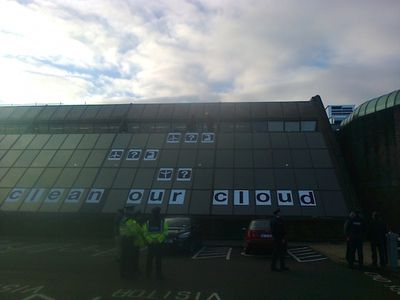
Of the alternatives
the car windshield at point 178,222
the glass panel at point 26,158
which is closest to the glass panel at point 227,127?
the glass panel at point 26,158

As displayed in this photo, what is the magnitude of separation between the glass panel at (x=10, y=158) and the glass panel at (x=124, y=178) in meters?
9.23

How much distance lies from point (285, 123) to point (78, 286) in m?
29.6

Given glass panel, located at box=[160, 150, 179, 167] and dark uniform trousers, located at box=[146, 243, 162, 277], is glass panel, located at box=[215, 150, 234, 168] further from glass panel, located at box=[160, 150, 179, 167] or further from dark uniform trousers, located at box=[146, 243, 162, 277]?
dark uniform trousers, located at box=[146, 243, 162, 277]

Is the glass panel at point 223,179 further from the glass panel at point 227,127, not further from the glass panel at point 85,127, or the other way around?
the glass panel at point 85,127

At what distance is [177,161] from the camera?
32.0 metres

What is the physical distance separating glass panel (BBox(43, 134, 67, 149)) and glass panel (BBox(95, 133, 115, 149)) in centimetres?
330

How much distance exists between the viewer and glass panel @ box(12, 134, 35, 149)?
35656 mm

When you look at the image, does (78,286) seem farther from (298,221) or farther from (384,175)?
(384,175)

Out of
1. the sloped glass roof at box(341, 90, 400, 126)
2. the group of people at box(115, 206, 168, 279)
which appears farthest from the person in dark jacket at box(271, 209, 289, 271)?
Result: the sloped glass roof at box(341, 90, 400, 126)

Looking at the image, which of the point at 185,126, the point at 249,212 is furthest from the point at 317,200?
the point at 185,126

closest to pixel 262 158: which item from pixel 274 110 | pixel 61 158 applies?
pixel 274 110

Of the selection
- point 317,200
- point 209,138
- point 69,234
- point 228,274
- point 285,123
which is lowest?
point 228,274

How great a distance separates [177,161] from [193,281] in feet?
70.4

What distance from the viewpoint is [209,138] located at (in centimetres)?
3475
